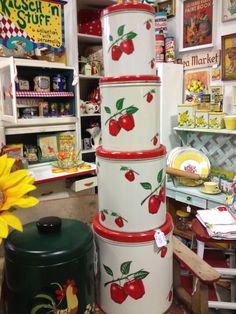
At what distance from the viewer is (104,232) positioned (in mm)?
1092

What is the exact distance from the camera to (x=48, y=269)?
2.58 feet

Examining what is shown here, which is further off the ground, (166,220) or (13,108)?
(13,108)

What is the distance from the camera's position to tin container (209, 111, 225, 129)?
2287 mm

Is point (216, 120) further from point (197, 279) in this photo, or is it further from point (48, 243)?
point (48, 243)

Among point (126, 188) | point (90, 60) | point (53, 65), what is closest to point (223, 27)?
point (90, 60)

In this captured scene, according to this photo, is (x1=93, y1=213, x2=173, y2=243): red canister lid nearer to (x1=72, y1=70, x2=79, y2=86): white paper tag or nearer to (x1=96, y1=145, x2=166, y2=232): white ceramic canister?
(x1=96, y1=145, x2=166, y2=232): white ceramic canister

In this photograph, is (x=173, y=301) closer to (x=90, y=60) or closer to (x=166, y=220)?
(x=166, y=220)

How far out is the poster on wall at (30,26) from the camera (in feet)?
6.99

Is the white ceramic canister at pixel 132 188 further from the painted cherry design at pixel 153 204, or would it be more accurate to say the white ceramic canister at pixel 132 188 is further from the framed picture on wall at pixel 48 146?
the framed picture on wall at pixel 48 146

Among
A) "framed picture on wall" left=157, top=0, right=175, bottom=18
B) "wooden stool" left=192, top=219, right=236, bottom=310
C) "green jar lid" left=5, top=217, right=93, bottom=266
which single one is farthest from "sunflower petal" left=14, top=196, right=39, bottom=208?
"framed picture on wall" left=157, top=0, right=175, bottom=18

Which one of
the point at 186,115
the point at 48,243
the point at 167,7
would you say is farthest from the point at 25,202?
the point at 167,7

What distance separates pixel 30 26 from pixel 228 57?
1.53 m

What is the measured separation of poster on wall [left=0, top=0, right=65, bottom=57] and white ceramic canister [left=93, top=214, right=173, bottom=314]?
1.68 m

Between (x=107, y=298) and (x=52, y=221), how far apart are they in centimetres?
42
